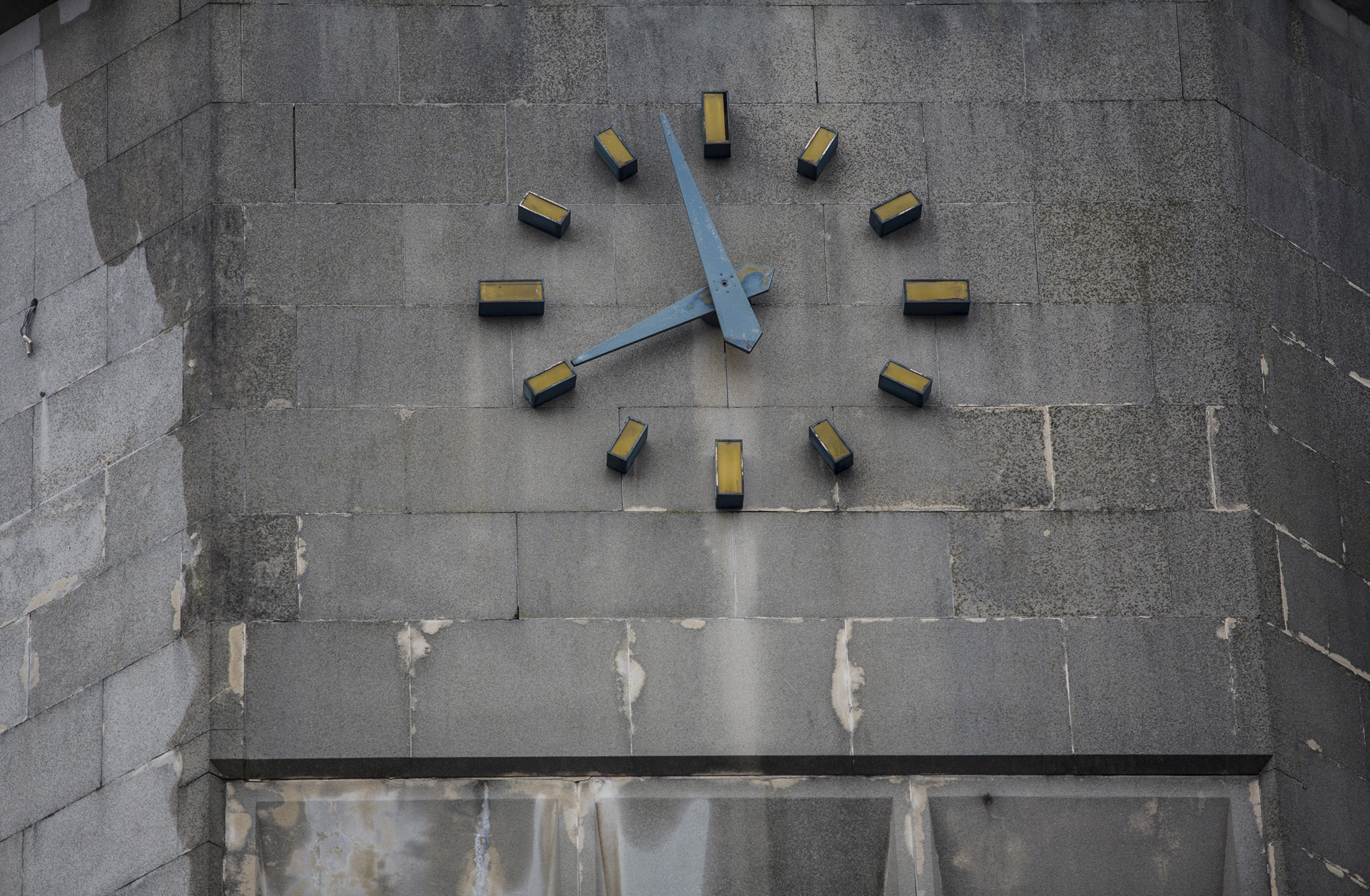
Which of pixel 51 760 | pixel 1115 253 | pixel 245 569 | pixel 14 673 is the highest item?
pixel 1115 253

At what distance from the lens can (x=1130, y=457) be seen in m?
10.5

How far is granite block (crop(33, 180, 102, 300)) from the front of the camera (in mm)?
10977

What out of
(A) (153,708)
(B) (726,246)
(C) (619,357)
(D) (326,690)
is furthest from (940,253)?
(A) (153,708)

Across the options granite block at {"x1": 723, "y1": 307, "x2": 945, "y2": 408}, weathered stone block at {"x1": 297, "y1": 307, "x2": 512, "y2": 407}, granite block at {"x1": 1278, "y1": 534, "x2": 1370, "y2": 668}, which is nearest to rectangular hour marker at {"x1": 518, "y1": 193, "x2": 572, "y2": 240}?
weathered stone block at {"x1": 297, "y1": 307, "x2": 512, "y2": 407}

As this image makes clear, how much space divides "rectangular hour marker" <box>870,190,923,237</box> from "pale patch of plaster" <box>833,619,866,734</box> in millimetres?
2311

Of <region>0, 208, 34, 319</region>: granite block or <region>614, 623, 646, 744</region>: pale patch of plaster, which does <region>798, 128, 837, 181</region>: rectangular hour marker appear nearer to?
<region>614, 623, 646, 744</region>: pale patch of plaster

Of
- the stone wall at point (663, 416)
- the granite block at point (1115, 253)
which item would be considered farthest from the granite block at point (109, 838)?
the granite block at point (1115, 253)

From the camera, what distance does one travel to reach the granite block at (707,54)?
11258 mm

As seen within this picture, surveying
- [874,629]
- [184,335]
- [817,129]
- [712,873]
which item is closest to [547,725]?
[712,873]

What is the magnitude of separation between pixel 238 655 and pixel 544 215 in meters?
2.94

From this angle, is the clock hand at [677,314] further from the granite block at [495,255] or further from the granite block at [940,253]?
the granite block at [940,253]

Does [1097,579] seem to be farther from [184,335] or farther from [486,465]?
[184,335]

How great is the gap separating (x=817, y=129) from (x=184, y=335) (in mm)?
3763

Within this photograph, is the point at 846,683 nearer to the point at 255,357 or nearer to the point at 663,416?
the point at 663,416
